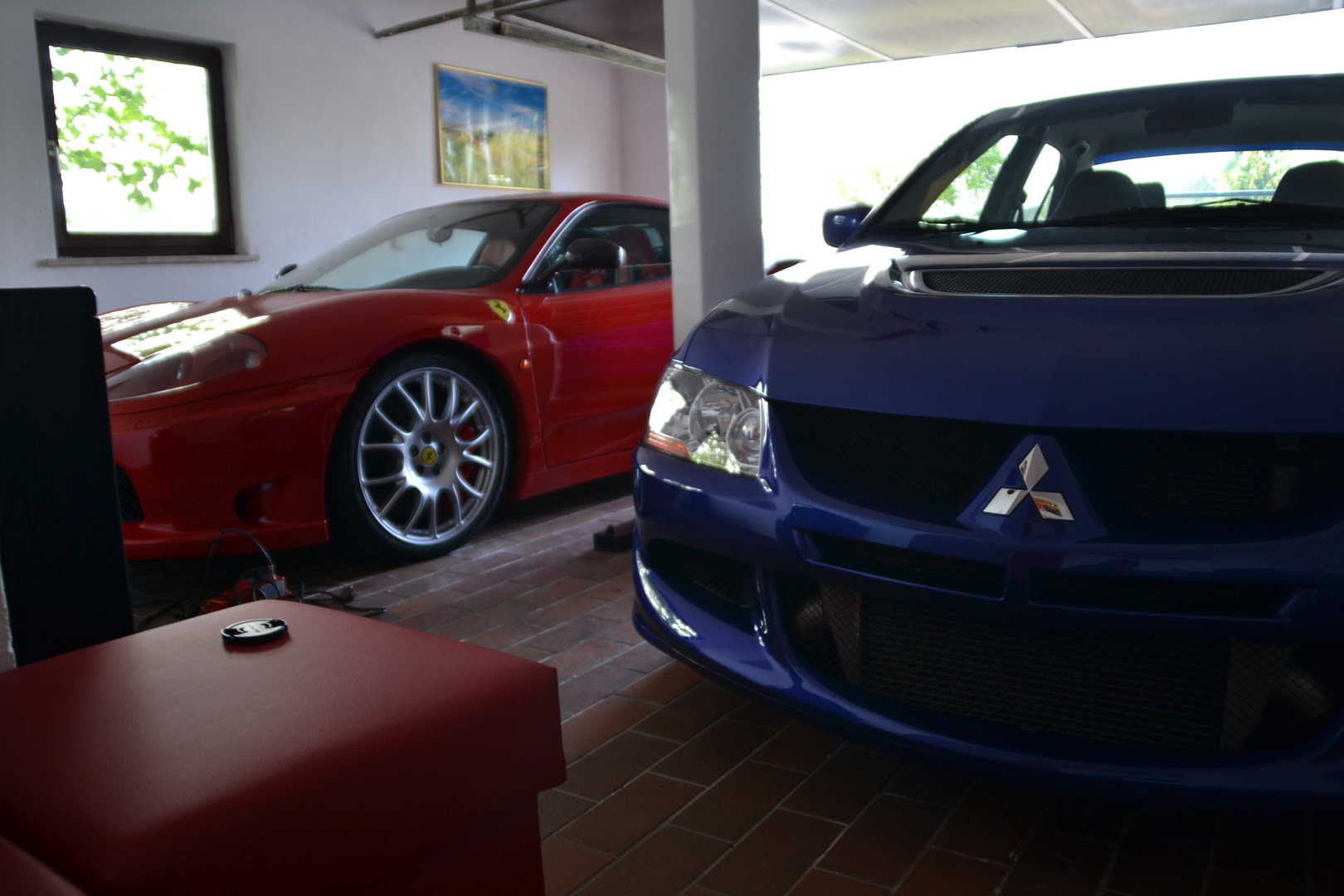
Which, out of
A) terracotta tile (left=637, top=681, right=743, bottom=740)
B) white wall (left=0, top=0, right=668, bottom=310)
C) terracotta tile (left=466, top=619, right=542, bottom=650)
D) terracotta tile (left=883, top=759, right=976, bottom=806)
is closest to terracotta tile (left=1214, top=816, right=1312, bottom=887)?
terracotta tile (left=883, top=759, right=976, bottom=806)

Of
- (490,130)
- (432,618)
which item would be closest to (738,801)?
(432,618)

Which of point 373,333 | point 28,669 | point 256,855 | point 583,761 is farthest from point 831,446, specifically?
point 373,333

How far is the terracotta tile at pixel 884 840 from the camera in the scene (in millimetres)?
1516

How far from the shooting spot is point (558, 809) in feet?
5.63

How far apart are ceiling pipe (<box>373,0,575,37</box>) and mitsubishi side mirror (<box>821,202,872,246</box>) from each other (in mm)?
2318

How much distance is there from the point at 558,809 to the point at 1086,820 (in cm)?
86

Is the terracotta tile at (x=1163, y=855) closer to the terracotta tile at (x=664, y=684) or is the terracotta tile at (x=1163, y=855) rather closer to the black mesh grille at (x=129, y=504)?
the terracotta tile at (x=664, y=684)

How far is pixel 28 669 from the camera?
113 centimetres

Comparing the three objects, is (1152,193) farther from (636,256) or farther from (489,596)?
(636,256)

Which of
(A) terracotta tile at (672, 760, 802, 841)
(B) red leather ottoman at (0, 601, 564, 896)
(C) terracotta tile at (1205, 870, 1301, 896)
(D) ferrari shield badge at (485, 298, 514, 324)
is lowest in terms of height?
(C) terracotta tile at (1205, 870, 1301, 896)

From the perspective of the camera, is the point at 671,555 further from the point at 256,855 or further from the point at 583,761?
the point at 256,855

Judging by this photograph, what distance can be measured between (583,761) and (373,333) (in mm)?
1614

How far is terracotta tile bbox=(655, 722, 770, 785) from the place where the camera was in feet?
6.01

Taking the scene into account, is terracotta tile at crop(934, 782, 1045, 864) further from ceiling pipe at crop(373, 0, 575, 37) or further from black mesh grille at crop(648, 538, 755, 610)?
ceiling pipe at crop(373, 0, 575, 37)
